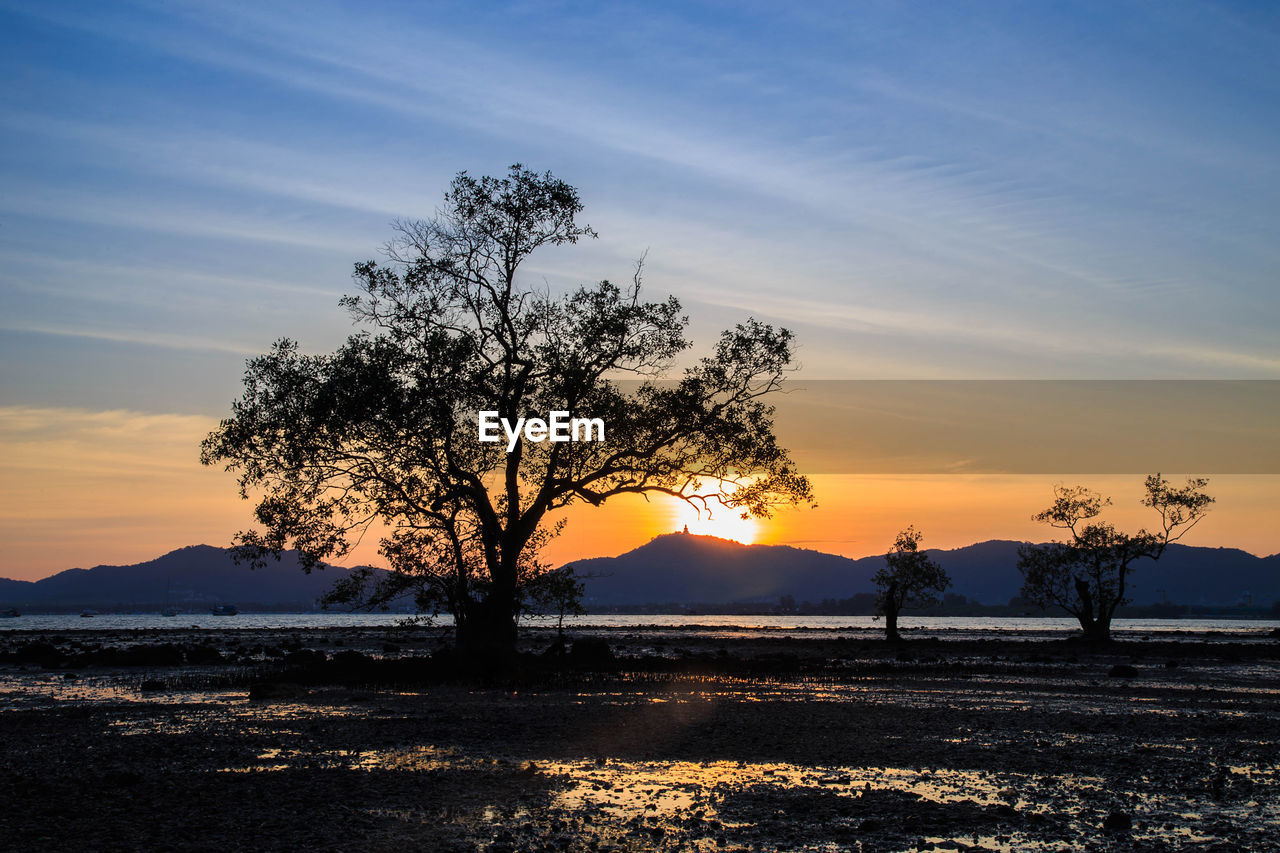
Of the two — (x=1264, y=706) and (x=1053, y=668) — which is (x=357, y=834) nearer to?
(x=1264, y=706)

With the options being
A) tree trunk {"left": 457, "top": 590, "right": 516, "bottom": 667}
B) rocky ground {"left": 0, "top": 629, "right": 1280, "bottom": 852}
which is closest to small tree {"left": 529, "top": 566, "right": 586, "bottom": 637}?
tree trunk {"left": 457, "top": 590, "right": 516, "bottom": 667}

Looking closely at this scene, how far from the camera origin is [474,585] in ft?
116

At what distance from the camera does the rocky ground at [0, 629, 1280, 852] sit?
10.5 m

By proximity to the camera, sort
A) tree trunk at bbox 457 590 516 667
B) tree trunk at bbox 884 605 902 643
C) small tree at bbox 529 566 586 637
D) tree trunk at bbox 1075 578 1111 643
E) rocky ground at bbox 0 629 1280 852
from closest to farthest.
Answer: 1. rocky ground at bbox 0 629 1280 852
2. tree trunk at bbox 457 590 516 667
3. small tree at bbox 529 566 586 637
4. tree trunk at bbox 1075 578 1111 643
5. tree trunk at bbox 884 605 902 643

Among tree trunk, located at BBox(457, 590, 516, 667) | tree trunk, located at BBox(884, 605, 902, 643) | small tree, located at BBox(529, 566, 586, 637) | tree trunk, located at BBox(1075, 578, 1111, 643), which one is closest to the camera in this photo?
tree trunk, located at BBox(457, 590, 516, 667)

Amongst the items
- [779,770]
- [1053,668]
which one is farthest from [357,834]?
[1053,668]

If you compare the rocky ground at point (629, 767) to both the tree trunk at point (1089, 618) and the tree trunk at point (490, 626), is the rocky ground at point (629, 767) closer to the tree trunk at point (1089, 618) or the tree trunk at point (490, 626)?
the tree trunk at point (490, 626)

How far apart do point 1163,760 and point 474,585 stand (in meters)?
24.7

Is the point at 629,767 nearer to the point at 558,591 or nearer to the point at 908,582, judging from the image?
the point at 558,591

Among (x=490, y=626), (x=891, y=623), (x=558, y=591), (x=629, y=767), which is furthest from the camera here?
(x=891, y=623)

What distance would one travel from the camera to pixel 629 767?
1472 centimetres

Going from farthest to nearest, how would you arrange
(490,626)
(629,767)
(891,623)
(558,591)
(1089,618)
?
(891,623)
(1089,618)
(558,591)
(490,626)
(629,767)

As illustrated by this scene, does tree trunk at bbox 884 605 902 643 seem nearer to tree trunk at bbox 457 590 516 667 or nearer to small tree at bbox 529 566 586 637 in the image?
small tree at bbox 529 566 586 637

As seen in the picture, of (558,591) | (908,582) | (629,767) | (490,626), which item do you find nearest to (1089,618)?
(908,582)
